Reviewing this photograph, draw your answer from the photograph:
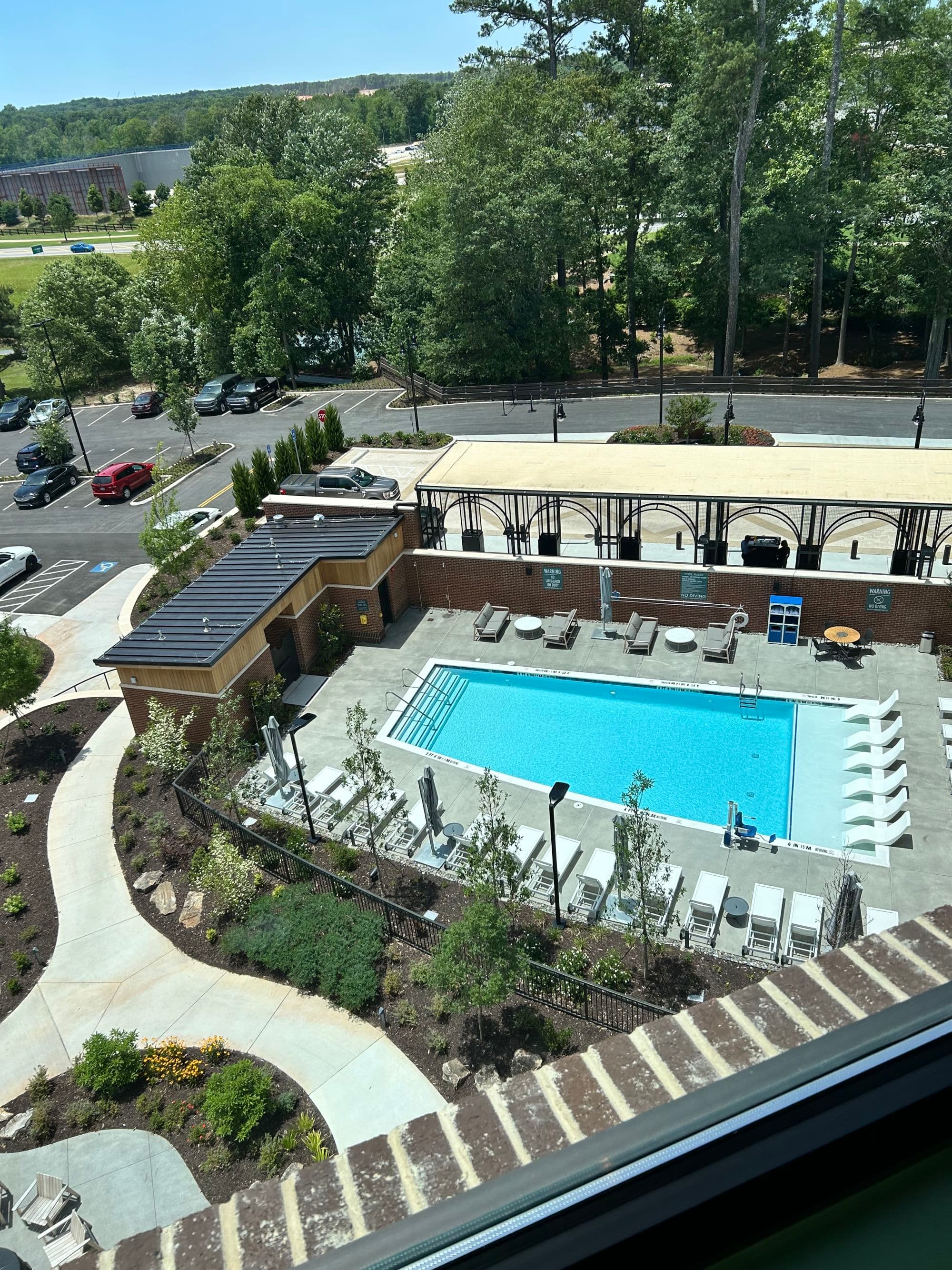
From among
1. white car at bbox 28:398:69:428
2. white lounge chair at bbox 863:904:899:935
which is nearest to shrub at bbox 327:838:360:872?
white lounge chair at bbox 863:904:899:935

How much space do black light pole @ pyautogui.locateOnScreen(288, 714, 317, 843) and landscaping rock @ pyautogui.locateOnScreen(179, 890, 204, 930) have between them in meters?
2.55

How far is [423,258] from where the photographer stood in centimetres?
5403

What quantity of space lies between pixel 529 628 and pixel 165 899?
496 inches

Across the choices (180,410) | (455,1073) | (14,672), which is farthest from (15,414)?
(455,1073)

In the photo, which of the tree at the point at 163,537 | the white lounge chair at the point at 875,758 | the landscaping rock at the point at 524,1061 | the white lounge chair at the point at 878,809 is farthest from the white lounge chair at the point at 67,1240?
the tree at the point at 163,537

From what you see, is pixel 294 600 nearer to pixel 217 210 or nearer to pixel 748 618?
pixel 748 618

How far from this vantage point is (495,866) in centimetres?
1573

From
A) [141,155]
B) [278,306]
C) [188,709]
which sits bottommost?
[188,709]

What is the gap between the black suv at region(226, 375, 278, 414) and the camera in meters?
51.7

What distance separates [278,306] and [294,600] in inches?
1332

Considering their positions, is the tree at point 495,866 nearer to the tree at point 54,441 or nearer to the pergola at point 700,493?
the pergola at point 700,493

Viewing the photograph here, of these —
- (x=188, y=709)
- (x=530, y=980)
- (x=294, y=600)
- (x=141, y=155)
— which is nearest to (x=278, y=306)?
(x=294, y=600)

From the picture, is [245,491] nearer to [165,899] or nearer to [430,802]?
[165,899]

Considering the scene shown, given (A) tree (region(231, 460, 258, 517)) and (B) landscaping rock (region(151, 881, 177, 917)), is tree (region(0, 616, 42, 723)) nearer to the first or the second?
(B) landscaping rock (region(151, 881, 177, 917))
